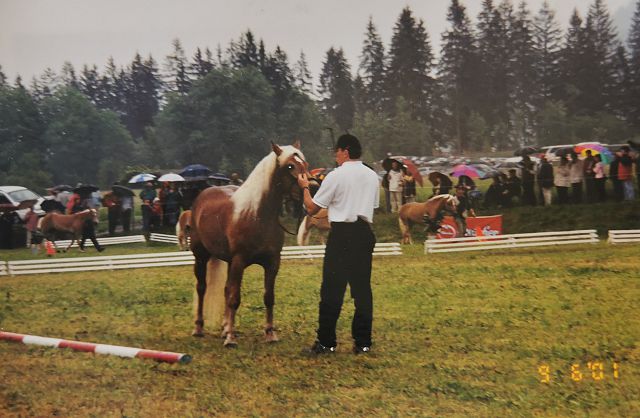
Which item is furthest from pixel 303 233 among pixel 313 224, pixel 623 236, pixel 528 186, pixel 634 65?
pixel 634 65

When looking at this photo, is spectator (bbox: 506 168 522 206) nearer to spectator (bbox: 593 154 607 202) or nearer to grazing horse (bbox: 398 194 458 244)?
grazing horse (bbox: 398 194 458 244)

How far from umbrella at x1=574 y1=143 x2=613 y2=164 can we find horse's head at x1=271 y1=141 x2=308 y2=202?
1.61 metres

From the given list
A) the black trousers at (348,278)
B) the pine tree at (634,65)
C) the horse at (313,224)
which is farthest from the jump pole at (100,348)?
the pine tree at (634,65)

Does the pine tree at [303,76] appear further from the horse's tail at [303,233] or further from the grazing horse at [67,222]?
the grazing horse at [67,222]

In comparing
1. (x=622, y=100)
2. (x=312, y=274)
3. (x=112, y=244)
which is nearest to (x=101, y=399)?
(x=112, y=244)

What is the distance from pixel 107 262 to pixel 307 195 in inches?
48.6

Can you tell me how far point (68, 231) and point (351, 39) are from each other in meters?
1.94

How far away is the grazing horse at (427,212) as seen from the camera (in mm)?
3922

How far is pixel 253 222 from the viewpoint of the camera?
3617 millimetres

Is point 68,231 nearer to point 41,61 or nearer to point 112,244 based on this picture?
point 112,244

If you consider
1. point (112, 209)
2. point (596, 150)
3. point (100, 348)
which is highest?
point (596, 150)

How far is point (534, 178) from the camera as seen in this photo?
13.2 feet

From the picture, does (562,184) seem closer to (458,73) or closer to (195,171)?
(458,73)

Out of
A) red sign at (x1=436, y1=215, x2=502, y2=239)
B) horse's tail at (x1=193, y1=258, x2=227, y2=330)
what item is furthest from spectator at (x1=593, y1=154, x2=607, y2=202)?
horse's tail at (x1=193, y1=258, x2=227, y2=330)
